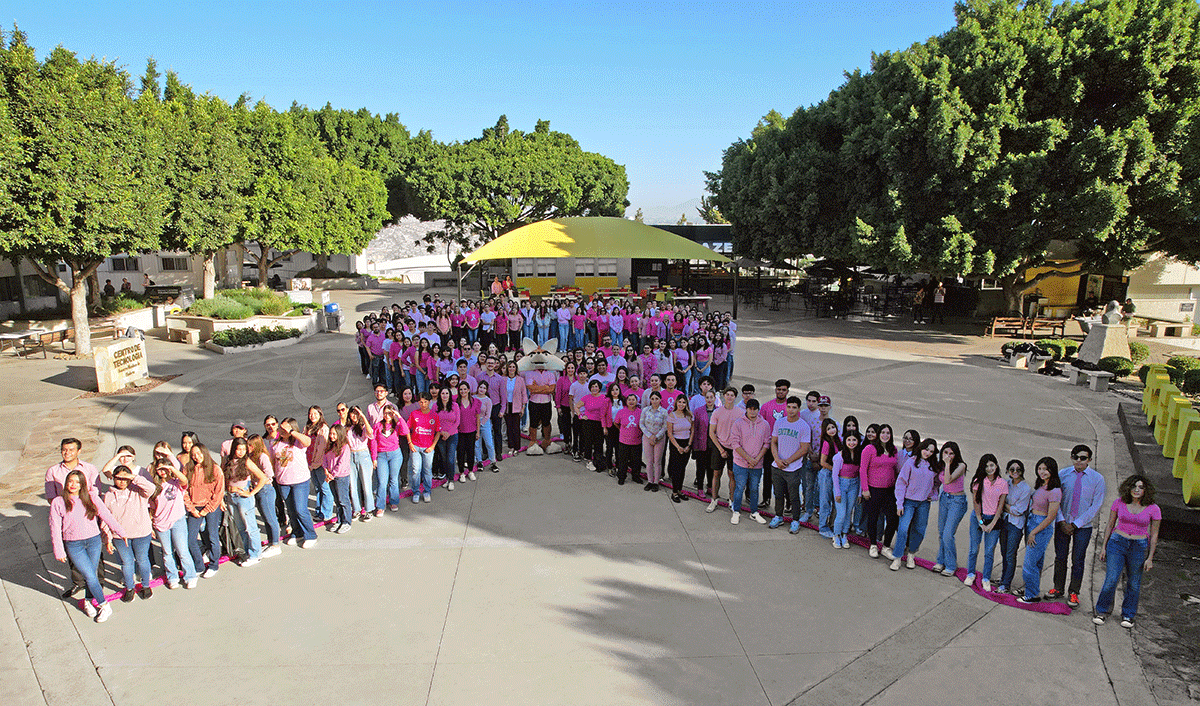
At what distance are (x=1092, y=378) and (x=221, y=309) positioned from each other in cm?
2429

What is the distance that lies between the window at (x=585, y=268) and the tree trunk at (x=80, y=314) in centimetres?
2084

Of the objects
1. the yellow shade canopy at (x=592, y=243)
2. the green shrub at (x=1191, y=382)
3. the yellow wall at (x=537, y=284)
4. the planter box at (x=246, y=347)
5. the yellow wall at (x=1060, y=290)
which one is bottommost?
the planter box at (x=246, y=347)

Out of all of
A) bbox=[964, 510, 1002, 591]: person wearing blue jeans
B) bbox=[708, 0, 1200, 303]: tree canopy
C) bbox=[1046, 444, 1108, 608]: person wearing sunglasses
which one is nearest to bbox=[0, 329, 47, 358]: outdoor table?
bbox=[964, 510, 1002, 591]: person wearing blue jeans

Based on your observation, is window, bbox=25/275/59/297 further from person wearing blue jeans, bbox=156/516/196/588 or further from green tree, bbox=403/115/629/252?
person wearing blue jeans, bbox=156/516/196/588

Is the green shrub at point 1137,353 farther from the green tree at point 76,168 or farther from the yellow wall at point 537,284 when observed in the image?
the green tree at point 76,168

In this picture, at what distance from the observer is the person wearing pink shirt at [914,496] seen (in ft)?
21.2

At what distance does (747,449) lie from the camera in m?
7.71

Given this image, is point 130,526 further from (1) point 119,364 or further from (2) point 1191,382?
(2) point 1191,382

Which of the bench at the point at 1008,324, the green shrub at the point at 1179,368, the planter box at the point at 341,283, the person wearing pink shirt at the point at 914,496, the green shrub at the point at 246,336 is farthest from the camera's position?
the planter box at the point at 341,283

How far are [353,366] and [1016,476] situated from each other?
1520 cm

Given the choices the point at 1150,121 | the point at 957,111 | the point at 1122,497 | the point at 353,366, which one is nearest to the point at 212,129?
the point at 353,366

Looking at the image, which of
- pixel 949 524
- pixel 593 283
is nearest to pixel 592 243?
pixel 593 283

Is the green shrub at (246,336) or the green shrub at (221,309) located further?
the green shrub at (221,309)

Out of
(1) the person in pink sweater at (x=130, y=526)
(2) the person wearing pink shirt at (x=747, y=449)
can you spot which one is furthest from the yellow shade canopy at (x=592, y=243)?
(1) the person in pink sweater at (x=130, y=526)
